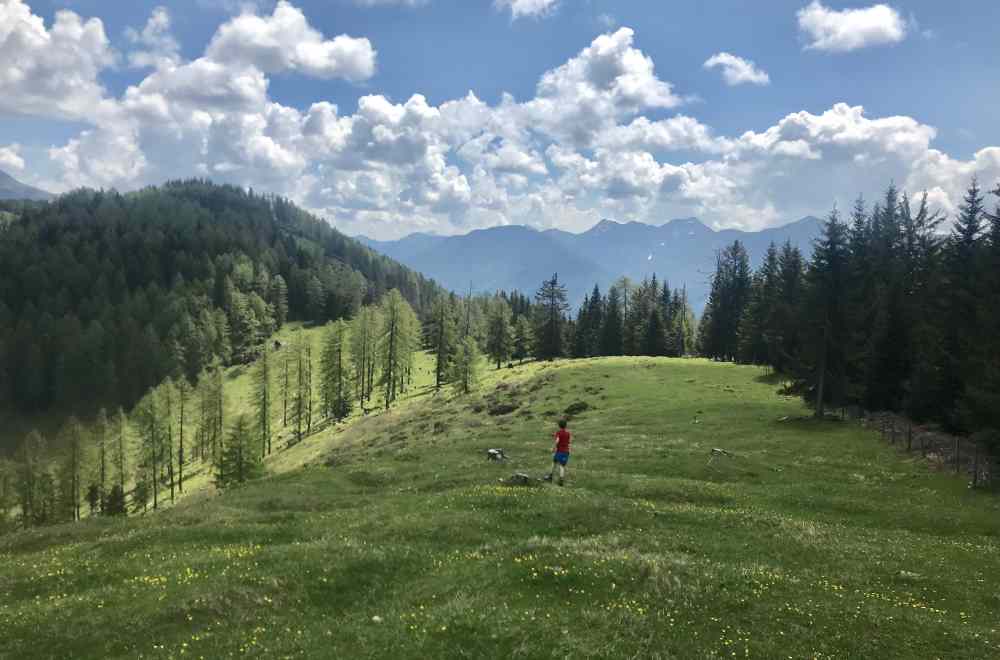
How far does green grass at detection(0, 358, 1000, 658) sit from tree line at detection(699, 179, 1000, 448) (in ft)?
34.7

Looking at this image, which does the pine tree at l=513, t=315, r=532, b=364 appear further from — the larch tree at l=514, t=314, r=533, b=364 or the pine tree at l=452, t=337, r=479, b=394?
the pine tree at l=452, t=337, r=479, b=394

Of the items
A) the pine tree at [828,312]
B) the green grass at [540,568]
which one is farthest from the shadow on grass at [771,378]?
the green grass at [540,568]

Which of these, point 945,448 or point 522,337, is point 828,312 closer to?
point 945,448

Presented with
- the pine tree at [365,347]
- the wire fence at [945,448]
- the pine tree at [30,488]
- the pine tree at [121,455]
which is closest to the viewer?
the wire fence at [945,448]

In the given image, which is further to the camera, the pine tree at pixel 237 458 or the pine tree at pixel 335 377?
the pine tree at pixel 335 377

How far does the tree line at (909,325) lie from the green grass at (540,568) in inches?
416

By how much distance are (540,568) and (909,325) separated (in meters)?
53.0

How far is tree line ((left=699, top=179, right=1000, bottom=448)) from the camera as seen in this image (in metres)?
40.2

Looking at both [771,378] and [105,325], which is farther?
[105,325]

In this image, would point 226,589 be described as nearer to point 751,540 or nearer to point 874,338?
point 751,540

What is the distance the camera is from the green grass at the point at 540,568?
14.2m

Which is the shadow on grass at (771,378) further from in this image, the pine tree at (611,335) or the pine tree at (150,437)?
the pine tree at (150,437)

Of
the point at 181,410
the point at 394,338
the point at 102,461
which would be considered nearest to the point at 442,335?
the point at 394,338

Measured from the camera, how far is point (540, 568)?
687 inches
